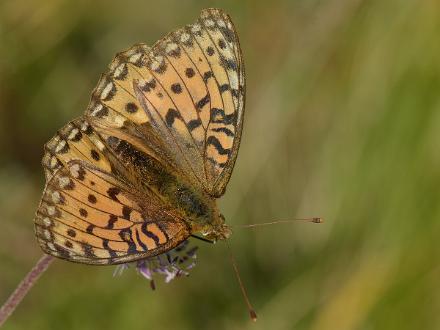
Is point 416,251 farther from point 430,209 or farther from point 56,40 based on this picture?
point 56,40

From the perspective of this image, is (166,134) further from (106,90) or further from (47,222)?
(47,222)

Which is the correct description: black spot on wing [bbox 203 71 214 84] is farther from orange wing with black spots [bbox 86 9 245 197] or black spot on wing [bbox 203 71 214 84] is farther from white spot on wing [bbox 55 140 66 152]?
white spot on wing [bbox 55 140 66 152]

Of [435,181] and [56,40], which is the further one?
[56,40]

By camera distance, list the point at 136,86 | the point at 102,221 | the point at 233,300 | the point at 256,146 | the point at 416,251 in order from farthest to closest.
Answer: the point at 256,146, the point at 233,300, the point at 416,251, the point at 136,86, the point at 102,221

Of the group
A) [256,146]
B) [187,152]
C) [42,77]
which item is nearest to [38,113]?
[42,77]

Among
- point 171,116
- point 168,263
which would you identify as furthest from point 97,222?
point 171,116

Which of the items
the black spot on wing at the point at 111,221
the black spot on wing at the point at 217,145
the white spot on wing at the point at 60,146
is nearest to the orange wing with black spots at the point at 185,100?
the black spot on wing at the point at 217,145

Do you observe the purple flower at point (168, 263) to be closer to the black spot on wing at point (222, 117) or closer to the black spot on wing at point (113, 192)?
the black spot on wing at point (113, 192)
